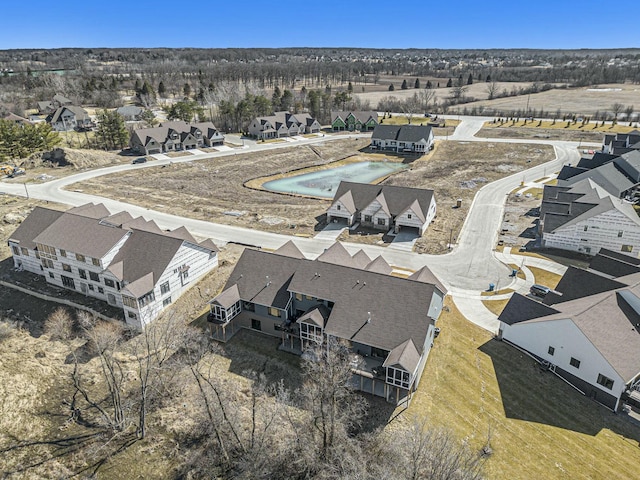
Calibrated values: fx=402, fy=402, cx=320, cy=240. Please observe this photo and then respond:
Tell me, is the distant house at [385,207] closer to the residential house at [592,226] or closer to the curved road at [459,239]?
the curved road at [459,239]

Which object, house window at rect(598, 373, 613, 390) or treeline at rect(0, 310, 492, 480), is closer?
treeline at rect(0, 310, 492, 480)

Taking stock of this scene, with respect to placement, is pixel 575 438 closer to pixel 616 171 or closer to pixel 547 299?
pixel 547 299

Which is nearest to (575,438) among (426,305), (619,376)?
(619,376)

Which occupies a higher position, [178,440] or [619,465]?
[619,465]

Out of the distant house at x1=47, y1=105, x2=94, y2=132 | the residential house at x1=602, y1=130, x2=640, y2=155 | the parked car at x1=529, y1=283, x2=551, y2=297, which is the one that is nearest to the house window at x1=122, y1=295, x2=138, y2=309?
the parked car at x1=529, y1=283, x2=551, y2=297

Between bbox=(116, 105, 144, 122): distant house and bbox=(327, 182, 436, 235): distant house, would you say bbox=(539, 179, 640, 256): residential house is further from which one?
bbox=(116, 105, 144, 122): distant house

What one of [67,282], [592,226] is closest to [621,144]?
[592,226]

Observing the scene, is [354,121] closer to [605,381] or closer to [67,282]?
[67,282]
